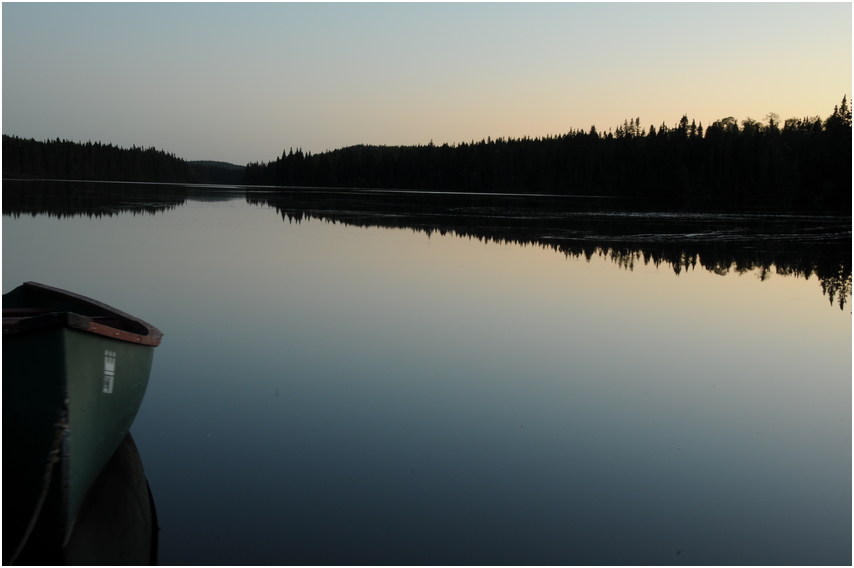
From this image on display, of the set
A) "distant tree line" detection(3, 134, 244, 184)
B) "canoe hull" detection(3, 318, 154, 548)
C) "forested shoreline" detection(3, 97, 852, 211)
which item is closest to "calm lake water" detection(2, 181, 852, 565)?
"canoe hull" detection(3, 318, 154, 548)

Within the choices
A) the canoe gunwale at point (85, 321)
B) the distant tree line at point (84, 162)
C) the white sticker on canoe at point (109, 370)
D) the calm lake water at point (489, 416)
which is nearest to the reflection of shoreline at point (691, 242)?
the calm lake water at point (489, 416)

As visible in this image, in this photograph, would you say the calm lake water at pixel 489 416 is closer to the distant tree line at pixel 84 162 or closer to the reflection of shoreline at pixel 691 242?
the reflection of shoreline at pixel 691 242

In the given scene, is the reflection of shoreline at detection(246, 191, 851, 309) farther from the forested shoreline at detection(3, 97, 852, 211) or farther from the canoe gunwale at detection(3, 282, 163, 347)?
the forested shoreline at detection(3, 97, 852, 211)

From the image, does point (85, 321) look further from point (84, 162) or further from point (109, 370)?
point (84, 162)

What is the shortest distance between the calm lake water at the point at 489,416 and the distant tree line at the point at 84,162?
130 metres

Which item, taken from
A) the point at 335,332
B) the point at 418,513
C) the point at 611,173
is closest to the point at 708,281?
the point at 335,332

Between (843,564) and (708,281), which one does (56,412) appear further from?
(708,281)

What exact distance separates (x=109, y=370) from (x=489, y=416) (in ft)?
11.0

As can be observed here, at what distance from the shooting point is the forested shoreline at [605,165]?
258 ft

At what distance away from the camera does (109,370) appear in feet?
16.4

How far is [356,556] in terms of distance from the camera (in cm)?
431

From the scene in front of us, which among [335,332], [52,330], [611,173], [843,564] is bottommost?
[843,564]

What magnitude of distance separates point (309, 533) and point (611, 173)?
359 ft

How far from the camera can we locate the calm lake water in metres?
4.61
